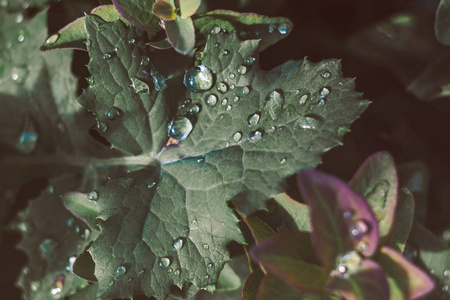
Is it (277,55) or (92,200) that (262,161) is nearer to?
(92,200)

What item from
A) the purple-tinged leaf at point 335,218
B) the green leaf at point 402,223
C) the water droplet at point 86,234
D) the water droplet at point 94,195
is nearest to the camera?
the purple-tinged leaf at point 335,218

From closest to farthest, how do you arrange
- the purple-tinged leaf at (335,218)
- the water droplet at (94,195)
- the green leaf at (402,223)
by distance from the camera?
the purple-tinged leaf at (335,218) → the green leaf at (402,223) → the water droplet at (94,195)

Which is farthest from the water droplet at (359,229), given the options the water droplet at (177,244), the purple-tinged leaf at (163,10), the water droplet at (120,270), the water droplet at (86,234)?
the water droplet at (86,234)

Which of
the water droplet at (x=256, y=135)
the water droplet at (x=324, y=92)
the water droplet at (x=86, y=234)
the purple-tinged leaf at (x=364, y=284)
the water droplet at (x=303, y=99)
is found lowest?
the water droplet at (x=86, y=234)

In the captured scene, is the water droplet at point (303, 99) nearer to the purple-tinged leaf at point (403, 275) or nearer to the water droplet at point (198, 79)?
the water droplet at point (198, 79)

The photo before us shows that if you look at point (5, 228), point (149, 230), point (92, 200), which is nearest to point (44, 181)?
point (5, 228)

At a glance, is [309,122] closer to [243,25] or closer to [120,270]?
[243,25]
